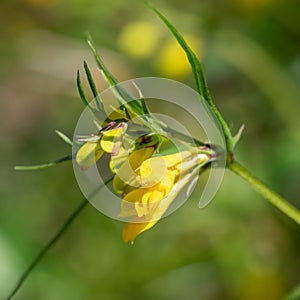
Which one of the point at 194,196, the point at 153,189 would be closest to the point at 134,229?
the point at 153,189

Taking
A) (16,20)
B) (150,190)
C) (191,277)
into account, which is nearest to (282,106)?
(191,277)

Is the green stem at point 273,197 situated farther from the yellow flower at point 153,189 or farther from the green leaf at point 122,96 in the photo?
the green leaf at point 122,96

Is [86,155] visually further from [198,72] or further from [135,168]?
[198,72]

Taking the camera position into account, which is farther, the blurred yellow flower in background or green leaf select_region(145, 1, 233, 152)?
the blurred yellow flower in background

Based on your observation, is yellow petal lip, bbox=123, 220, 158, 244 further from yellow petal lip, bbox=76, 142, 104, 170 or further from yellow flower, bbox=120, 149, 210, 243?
yellow petal lip, bbox=76, 142, 104, 170

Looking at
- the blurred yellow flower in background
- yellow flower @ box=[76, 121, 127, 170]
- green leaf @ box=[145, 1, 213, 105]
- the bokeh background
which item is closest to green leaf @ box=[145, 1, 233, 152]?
green leaf @ box=[145, 1, 213, 105]

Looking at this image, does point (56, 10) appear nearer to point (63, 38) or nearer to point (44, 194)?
point (63, 38)

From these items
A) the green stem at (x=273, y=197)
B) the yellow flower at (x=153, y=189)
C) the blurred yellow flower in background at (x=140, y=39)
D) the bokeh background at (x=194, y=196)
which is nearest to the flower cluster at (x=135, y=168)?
the yellow flower at (x=153, y=189)
